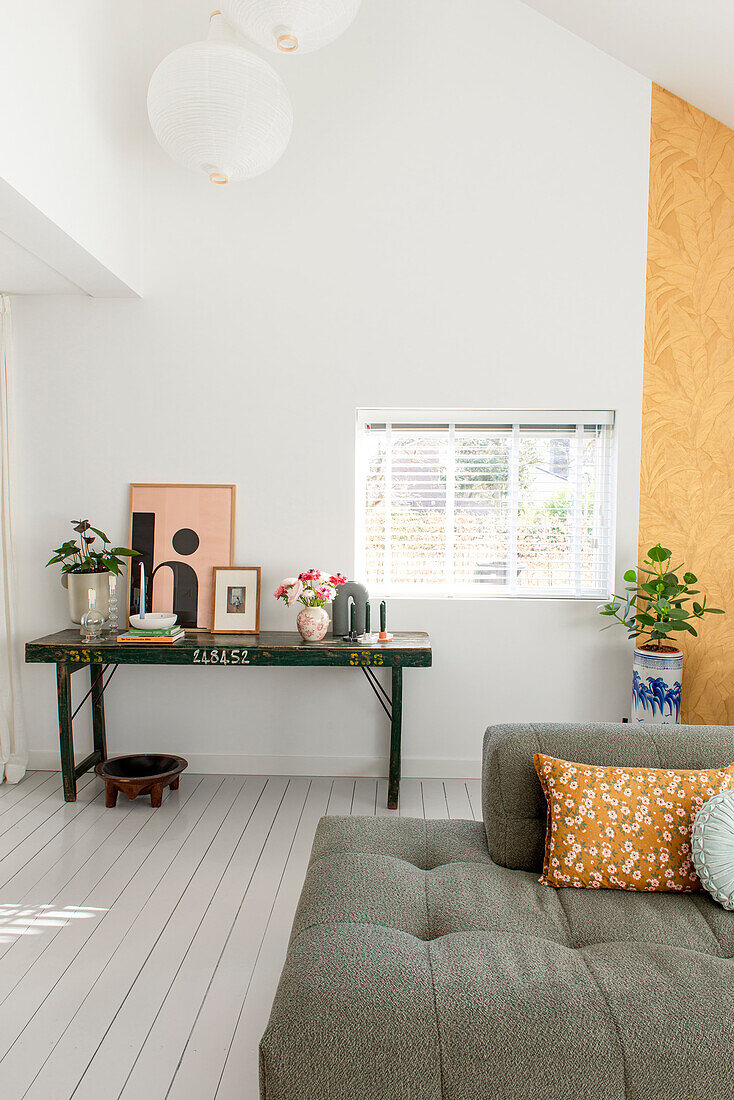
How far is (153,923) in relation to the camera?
2621 millimetres

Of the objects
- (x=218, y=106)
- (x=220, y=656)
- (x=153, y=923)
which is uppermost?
(x=218, y=106)

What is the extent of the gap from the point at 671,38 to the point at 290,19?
6.17 feet

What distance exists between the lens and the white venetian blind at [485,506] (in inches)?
157

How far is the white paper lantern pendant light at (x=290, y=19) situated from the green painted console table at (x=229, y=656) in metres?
2.29

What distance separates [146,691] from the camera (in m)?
4.06

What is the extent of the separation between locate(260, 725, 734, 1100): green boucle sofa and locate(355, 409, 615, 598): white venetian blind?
195 cm

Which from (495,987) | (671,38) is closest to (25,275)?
(671,38)

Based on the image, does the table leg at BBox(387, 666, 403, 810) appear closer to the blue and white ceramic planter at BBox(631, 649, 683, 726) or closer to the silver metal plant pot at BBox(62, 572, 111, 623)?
the blue and white ceramic planter at BBox(631, 649, 683, 726)

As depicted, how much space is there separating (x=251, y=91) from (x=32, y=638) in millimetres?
2723

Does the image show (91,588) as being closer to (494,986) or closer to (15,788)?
(15,788)

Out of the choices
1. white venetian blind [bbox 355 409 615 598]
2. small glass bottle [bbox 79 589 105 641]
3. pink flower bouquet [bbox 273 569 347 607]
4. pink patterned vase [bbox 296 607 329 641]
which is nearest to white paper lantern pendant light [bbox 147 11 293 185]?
white venetian blind [bbox 355 409 615 598]

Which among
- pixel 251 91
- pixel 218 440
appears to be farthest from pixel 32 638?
pixel 251 91

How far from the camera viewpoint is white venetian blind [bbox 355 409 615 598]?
3.99 meters

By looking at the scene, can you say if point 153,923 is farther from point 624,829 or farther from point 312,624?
point 624,829
